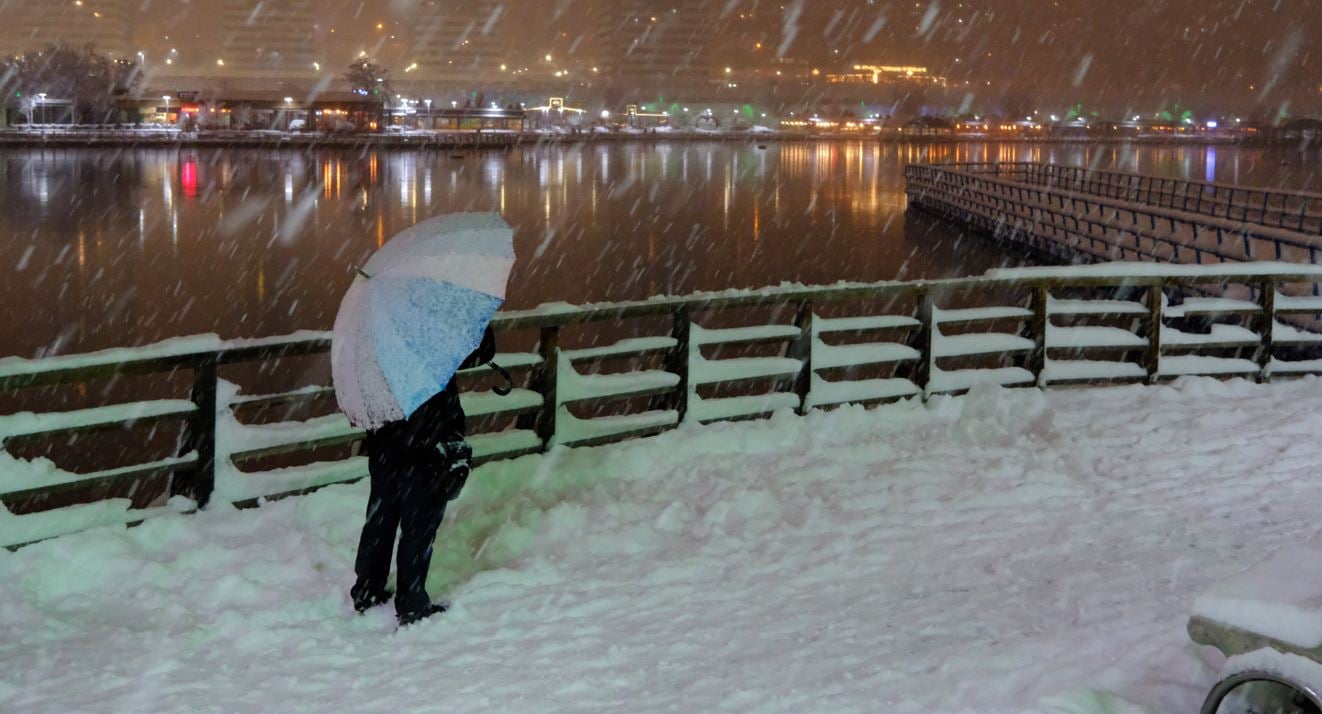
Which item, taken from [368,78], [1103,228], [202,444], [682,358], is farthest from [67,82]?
[202,444]

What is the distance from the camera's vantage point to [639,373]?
9.12m

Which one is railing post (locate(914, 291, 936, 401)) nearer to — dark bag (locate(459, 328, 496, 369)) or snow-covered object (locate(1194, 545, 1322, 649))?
dark bag (locate(459, 328, 496, 369))

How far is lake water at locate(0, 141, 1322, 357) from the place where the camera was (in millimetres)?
24781

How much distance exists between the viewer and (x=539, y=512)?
23.9 feet

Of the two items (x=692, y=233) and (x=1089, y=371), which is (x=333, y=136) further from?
(x=1089, y=371)

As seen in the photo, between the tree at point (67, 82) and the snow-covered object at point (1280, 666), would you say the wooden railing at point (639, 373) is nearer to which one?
the snow-covered object at point (1280, 666)

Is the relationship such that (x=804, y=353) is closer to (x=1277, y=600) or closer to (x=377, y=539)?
(x=377, y=539)

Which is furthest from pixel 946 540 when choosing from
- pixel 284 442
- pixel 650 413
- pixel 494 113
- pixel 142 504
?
pixel 494 113

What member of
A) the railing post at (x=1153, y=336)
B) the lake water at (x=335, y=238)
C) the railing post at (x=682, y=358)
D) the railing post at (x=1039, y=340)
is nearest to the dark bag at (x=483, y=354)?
the railing post at (x=682, y=358)

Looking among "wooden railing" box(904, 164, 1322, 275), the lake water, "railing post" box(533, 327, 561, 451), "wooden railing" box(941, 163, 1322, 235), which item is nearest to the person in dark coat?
"railing post" box(533, 327, 561, 451)

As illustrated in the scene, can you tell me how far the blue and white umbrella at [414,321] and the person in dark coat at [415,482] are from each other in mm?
174

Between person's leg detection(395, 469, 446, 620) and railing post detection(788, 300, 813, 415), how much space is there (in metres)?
4.39

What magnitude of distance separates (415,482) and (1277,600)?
11.0ft

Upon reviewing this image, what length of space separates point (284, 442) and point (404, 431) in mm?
2105
